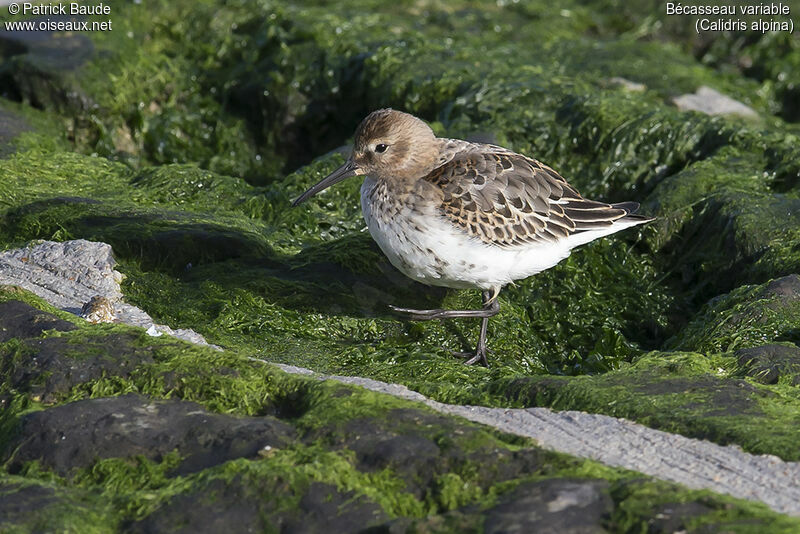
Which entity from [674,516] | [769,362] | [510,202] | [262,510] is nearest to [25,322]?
[262,510]

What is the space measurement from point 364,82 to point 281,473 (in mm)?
6935

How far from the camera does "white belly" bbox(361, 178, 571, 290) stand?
20.2ft

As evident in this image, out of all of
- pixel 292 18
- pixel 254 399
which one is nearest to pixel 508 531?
pixel 254 399

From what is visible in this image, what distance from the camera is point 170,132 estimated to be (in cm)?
1031

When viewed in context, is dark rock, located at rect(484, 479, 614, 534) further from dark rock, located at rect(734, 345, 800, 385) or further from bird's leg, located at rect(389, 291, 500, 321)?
bird's leg, located at rect(389, 291, 500, 321)

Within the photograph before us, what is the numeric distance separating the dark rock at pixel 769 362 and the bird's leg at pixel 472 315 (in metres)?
1.60

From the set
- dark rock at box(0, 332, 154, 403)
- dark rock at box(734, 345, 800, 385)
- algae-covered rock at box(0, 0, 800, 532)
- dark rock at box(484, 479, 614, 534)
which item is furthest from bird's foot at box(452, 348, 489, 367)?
dark rock at box(484, 479, 614, 534)

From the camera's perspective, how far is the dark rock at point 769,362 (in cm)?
527

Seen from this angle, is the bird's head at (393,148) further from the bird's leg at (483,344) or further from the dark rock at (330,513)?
the dark rock at (330,513)

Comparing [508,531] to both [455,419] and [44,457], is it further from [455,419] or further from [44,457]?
[44,457]

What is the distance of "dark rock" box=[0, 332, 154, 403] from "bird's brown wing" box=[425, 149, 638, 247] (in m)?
2.20

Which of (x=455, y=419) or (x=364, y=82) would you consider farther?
(x=364, y=82)

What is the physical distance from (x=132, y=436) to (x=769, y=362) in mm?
3308

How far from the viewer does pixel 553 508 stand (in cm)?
365
